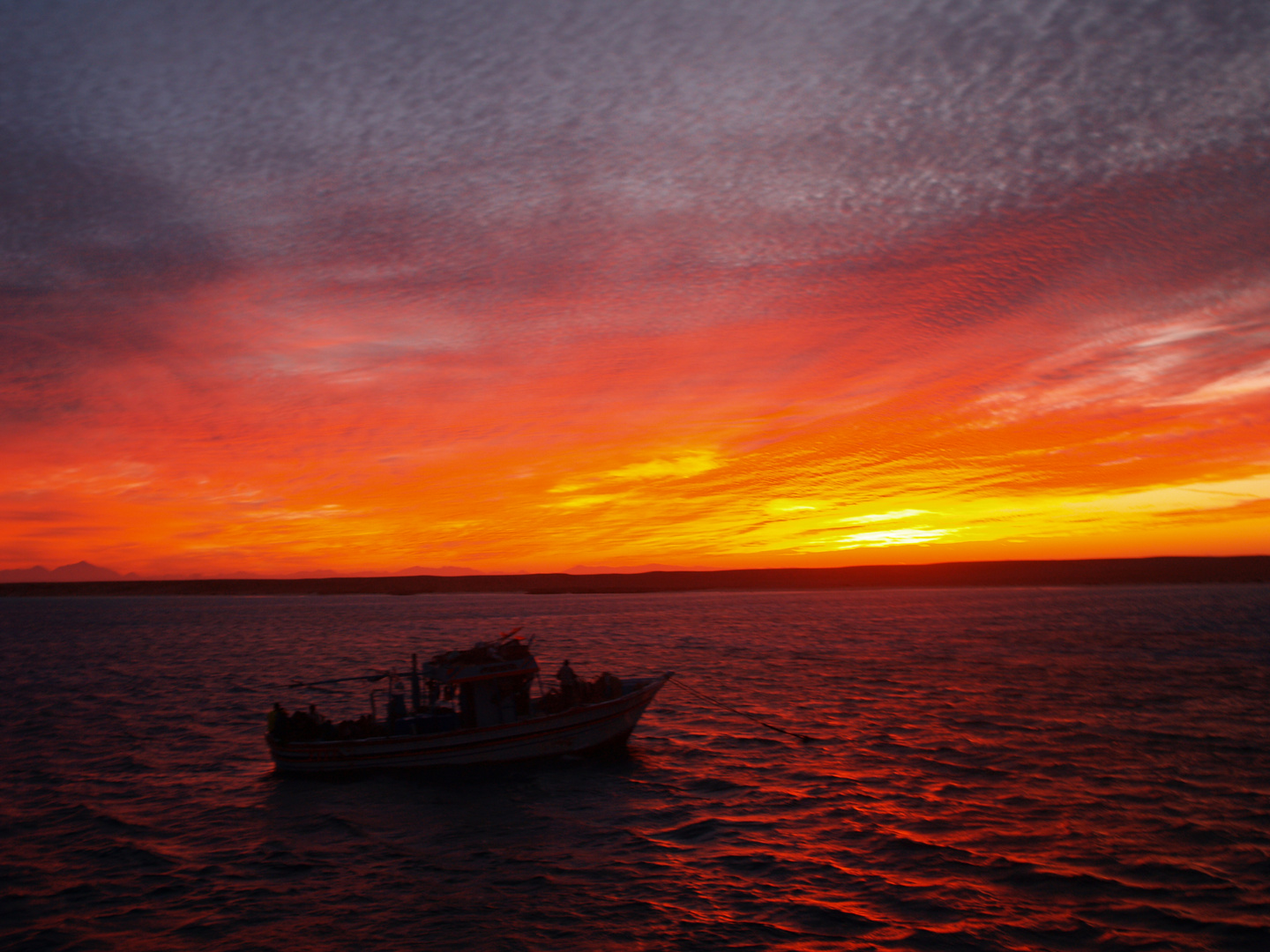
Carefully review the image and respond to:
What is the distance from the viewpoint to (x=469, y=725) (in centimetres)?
3177

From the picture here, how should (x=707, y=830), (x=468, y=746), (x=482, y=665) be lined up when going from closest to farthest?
(x=707, y=830)
(x=468, y=746)
(x=482, y=665)

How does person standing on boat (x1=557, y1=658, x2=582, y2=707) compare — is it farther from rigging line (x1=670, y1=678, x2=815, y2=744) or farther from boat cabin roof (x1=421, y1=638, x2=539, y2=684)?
rigging line (x1=670, y1=678, x2=815, y2=744)

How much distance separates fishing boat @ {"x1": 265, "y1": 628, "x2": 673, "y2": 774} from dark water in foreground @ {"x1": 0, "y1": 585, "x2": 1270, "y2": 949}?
0.95m

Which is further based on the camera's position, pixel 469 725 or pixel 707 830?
pixel 469 725

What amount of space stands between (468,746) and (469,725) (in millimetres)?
851

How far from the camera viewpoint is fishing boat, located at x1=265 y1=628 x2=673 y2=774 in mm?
30828

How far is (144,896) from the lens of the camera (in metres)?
19.5

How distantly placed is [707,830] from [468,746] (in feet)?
39.4

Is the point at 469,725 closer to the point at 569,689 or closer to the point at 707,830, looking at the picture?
the point at 569,689

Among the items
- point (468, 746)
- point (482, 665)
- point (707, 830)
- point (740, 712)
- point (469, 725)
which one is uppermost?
point (482, 665)

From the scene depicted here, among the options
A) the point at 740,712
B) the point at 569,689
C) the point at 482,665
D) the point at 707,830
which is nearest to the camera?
the point at 707,830

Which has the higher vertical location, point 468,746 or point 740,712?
point 468,746

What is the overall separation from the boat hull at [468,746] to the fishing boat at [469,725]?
0.12 feet

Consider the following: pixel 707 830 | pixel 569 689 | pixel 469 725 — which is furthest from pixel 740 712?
pixel 707 830
